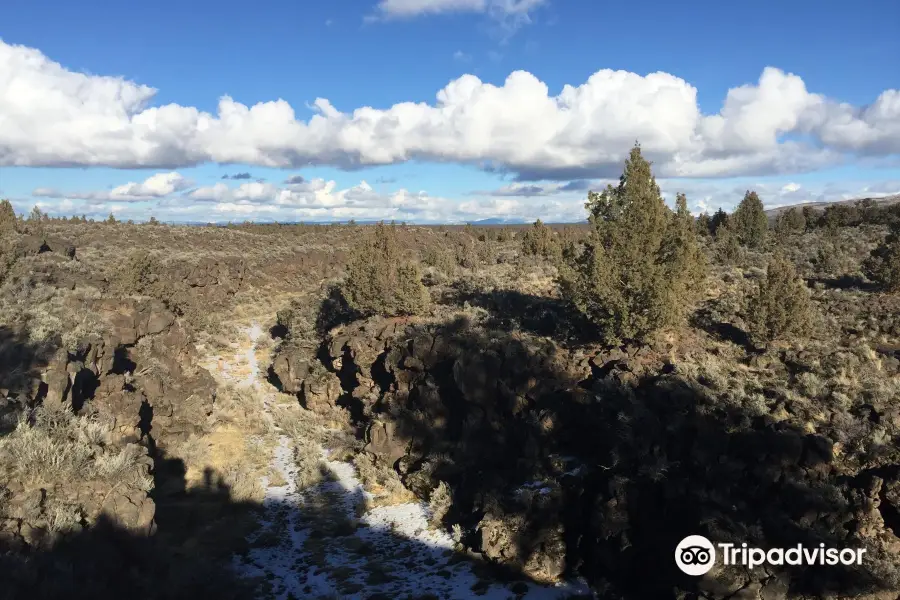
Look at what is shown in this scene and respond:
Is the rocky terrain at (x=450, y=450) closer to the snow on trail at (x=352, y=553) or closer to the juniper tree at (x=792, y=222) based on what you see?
the snow on trail at (x=352, y=553)

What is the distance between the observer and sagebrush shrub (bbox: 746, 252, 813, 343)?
17.4m

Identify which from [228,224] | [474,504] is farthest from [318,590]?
[228,224]

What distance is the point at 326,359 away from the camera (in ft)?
91.1

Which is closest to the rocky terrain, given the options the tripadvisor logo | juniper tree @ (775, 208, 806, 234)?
the tripadvisor logo

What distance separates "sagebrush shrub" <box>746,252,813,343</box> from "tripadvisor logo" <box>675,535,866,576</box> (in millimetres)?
9041

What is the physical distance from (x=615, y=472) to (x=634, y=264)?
745 cm

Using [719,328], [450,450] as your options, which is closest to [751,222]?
[719,328]

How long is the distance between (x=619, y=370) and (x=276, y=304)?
116 ft

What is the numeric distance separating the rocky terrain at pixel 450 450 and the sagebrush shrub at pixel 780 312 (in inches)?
16.9

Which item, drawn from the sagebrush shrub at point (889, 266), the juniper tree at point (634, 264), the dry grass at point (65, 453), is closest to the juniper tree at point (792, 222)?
the sagebrush shrub at point (889, 266)

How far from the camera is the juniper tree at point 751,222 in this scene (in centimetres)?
3878

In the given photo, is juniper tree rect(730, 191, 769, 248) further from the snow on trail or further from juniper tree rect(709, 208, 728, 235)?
the snow on trail

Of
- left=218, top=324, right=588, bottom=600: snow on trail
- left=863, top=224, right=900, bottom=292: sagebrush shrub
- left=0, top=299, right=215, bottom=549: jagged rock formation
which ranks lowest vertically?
left=218, top=324, right=588, bottom=600: snow on trail

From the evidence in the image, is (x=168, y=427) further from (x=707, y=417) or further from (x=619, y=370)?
(x=707, y=417)
